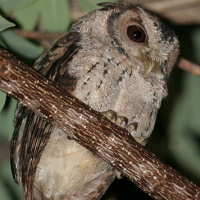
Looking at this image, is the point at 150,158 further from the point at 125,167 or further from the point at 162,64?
the point at 162,64

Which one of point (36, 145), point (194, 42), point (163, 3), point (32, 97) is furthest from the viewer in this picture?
point (194, 42)

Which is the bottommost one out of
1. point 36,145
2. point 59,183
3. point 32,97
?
point 59,183

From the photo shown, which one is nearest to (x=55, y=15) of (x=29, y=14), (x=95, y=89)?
(x=29, y=14)

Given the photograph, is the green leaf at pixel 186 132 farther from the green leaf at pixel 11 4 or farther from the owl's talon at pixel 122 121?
the green leaf at pixel 11 4

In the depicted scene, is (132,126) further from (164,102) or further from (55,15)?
(164,102)

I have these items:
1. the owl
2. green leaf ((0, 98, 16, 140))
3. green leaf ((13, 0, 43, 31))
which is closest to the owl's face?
the owl

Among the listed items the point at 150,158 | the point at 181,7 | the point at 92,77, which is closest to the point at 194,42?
the point at 181,7

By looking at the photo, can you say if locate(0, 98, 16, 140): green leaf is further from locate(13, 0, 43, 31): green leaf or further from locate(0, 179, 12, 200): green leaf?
locate(13, 0, 43, 31): green leaf

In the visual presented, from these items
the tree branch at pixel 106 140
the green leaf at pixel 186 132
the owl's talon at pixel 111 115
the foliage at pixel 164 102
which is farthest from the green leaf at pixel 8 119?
the green leaf at pixel 186 132
